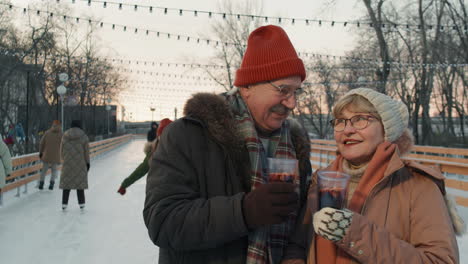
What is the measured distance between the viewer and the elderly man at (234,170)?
1435 millimetres

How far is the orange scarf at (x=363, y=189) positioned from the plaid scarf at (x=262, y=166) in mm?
165

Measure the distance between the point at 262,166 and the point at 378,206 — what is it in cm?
51

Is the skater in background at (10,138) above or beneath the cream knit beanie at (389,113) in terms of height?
beneath

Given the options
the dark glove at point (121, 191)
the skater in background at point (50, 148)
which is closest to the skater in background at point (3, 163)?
the dark glove at point (121, 191)

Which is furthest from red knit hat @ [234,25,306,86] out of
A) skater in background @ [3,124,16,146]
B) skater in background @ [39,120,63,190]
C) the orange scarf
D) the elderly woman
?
Result: skater in background @ [3,124,16,146]

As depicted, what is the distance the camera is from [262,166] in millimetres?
1658

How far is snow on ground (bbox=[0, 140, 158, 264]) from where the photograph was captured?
15.2ft

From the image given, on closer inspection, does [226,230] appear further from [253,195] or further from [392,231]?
[392,231]

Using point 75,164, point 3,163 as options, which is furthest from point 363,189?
point 75,164

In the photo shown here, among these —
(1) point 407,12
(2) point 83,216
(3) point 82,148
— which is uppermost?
(1) point 407,12

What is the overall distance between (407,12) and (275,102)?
20.7 meters

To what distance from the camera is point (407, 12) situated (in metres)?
19.6

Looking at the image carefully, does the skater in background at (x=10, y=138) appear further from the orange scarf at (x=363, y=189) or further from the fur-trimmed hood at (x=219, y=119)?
the orange scarf at (x=363, y=189)

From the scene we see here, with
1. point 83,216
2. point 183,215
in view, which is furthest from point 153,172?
point 83,216
